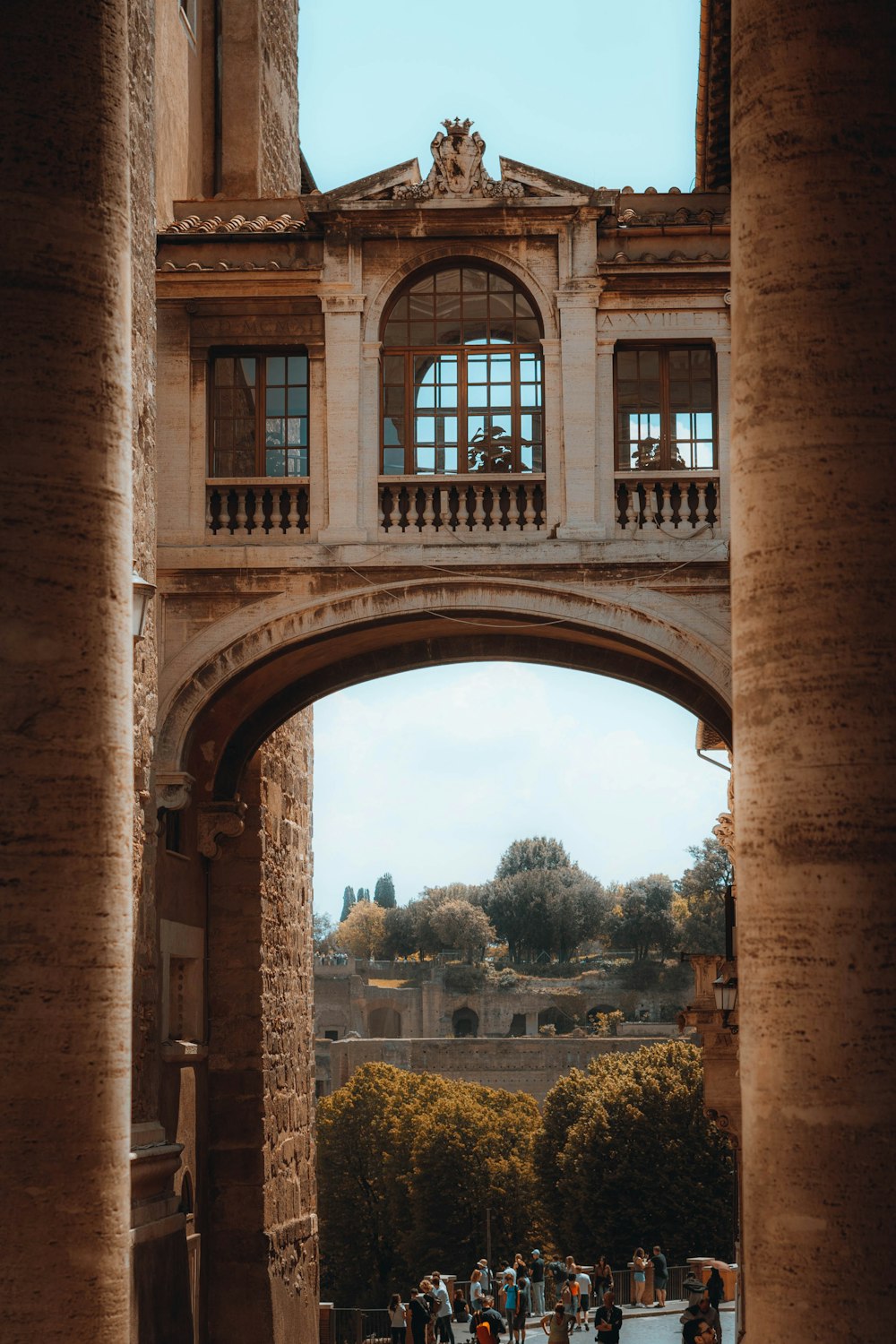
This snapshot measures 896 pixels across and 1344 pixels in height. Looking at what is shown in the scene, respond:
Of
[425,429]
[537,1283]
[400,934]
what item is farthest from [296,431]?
[400,934]

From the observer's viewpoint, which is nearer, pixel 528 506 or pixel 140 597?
pixel 140 597

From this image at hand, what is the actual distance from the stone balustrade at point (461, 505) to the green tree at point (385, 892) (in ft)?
496

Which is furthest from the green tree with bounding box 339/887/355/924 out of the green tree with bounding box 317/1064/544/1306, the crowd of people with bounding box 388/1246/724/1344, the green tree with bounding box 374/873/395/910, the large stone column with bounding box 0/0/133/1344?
the large stone column with bounding box 0/0/133/1344

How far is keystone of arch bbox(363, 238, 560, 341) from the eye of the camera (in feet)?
58.9

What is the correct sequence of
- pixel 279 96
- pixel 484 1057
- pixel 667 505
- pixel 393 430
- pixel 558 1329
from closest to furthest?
pixel 667 505 < pixel 393 430 < pixel 558 1329 < pixel 279 96 < pixel 484 1057

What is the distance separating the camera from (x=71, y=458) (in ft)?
27.7

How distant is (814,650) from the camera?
811 cm

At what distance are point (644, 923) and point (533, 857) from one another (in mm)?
20144

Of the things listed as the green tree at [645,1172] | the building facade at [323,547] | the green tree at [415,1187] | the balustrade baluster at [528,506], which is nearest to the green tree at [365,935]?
the green tree at [415,1187]

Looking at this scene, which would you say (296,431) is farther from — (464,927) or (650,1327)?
(464,927)

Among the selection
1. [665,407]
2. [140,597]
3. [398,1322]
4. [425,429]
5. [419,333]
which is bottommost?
[398,1322]

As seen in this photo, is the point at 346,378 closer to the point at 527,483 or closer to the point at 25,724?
the point at 527,483

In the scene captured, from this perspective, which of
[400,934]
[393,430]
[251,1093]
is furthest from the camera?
[400,934]

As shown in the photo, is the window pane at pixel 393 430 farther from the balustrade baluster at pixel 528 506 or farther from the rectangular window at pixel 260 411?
the balustrade baluster at pixel 528 506
